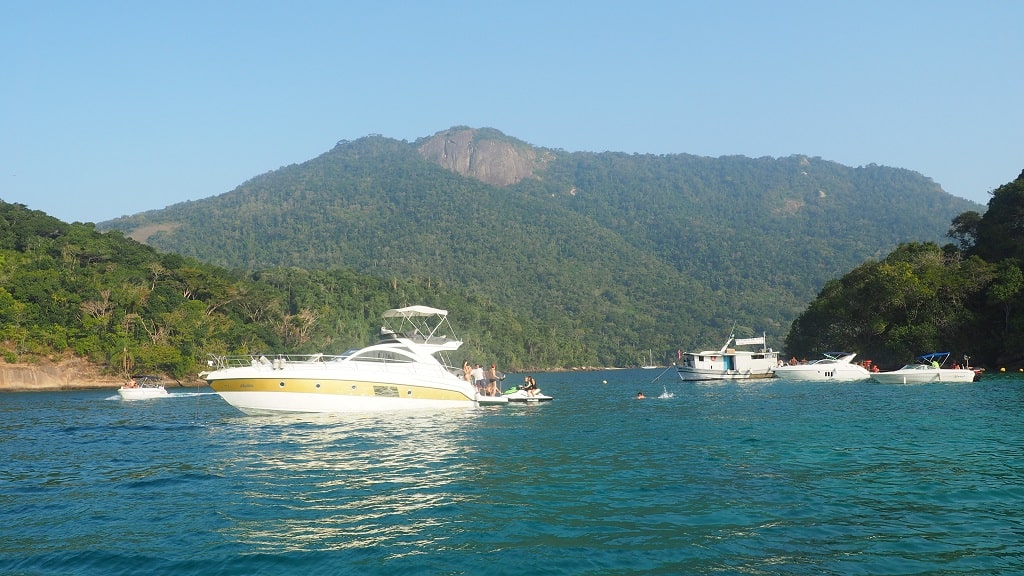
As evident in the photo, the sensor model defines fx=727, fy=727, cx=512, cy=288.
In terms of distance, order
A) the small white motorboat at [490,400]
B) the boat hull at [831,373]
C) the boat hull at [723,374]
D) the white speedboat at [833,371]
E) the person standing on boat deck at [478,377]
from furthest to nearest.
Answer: the boat hull at [723,374] → the white speedboat at [833,371] → the boat hull at [831,373] → the person standing on boat deck at [478,377] → the small white motorboat at [490,400]

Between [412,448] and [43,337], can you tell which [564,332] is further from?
[412,448]

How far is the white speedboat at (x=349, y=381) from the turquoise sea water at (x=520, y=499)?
2297 millimetres

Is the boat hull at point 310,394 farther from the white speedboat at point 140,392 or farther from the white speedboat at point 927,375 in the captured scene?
the white speedboat at point 927,375

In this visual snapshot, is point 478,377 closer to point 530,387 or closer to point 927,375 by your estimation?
point 530,387

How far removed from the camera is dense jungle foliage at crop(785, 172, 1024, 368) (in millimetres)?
64312

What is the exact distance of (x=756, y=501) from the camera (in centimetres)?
1273

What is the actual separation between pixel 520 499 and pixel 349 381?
16.3 metres

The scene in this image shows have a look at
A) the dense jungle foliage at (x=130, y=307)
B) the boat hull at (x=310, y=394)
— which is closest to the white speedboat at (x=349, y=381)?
the boat hull at (x=310, y=394)

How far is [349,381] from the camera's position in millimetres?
28234

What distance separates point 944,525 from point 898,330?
2512 inches

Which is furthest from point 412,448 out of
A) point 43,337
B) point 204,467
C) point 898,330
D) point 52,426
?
point 43,337

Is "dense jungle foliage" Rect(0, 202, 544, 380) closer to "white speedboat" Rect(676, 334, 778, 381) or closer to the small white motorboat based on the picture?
"white speedboat" Rect(676, 334, 778, 381)

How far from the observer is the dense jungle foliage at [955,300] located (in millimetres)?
64312

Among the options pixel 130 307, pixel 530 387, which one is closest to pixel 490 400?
pixel 530 387
